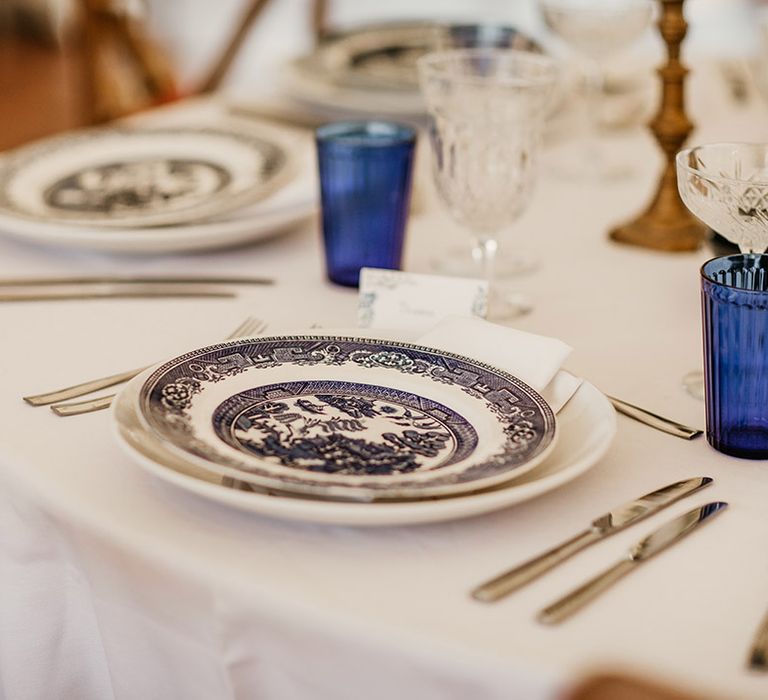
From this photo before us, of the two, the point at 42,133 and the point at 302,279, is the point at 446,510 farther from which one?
the point at 42,133

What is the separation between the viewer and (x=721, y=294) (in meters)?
0.72

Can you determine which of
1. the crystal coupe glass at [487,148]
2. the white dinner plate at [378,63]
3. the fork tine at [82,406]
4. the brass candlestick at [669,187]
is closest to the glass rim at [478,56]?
the crystal coupe glass at [487,148]

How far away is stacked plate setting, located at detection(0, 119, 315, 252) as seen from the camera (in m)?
1.08

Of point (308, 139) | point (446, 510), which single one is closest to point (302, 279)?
point (308, 139)

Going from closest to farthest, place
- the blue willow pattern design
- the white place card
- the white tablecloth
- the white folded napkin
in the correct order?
the white tablecloth < the blue willow pattern design < the white folded napkin < the white place card

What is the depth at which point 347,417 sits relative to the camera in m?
0.72

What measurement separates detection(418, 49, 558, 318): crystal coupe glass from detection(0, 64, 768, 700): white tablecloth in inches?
6.1

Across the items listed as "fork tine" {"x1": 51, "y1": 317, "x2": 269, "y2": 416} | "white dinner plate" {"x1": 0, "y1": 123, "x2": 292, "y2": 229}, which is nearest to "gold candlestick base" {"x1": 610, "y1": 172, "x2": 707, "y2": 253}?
"white dinner plate" {"x1": 0, "y1": 123, "x2": 292, "y2": 229}

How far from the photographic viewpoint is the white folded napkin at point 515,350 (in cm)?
77

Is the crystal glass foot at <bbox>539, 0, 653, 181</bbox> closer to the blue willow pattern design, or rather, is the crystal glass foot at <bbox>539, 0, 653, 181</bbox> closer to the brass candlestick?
the brass candlestick

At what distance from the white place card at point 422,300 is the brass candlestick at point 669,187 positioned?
344mm

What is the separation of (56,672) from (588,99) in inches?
38.2

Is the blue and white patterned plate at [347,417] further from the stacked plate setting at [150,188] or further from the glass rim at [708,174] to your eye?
the stacked plate setting at [150,188]

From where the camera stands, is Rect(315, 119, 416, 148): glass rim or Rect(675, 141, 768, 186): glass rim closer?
Rect(675, 141, 768, 186): glass rim
